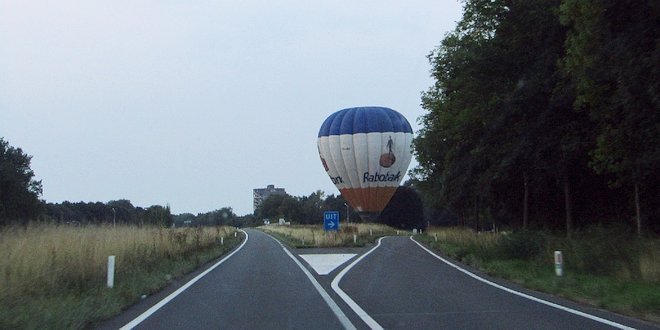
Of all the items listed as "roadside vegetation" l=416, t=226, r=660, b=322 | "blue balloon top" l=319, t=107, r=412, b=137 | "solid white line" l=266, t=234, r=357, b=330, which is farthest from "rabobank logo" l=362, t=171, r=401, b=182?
"solid white line" l=266, t=234, r=357, b=330

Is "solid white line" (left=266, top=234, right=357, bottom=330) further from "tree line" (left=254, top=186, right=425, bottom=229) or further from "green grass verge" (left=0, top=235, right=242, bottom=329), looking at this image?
"tree line" (left=254, top=186, right=425, bottom=229)

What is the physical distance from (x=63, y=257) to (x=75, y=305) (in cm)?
411

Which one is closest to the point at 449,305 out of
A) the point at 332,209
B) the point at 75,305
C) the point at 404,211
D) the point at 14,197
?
the point at 75,305

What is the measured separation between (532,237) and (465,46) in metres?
10.1

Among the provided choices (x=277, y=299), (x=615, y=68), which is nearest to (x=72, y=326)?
(x=277, y=299)

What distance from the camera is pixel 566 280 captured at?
59.9ft

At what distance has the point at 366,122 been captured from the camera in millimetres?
64125

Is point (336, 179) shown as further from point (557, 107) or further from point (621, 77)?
point (621, 77)

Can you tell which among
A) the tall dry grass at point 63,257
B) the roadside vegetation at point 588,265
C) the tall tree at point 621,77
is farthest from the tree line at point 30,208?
the tall tree at point 621,77

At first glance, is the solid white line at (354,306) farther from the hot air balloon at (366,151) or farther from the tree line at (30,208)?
the hot air balloon at (366,151)

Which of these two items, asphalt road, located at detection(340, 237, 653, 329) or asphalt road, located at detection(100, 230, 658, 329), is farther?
asphalt road, located at detection(100, 230, 658, 329)

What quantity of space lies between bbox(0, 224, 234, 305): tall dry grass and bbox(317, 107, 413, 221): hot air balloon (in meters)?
39.0

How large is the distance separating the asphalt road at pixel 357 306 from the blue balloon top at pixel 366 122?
4210 centimetres

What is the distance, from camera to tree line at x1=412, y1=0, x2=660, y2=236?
19375 millimetres
